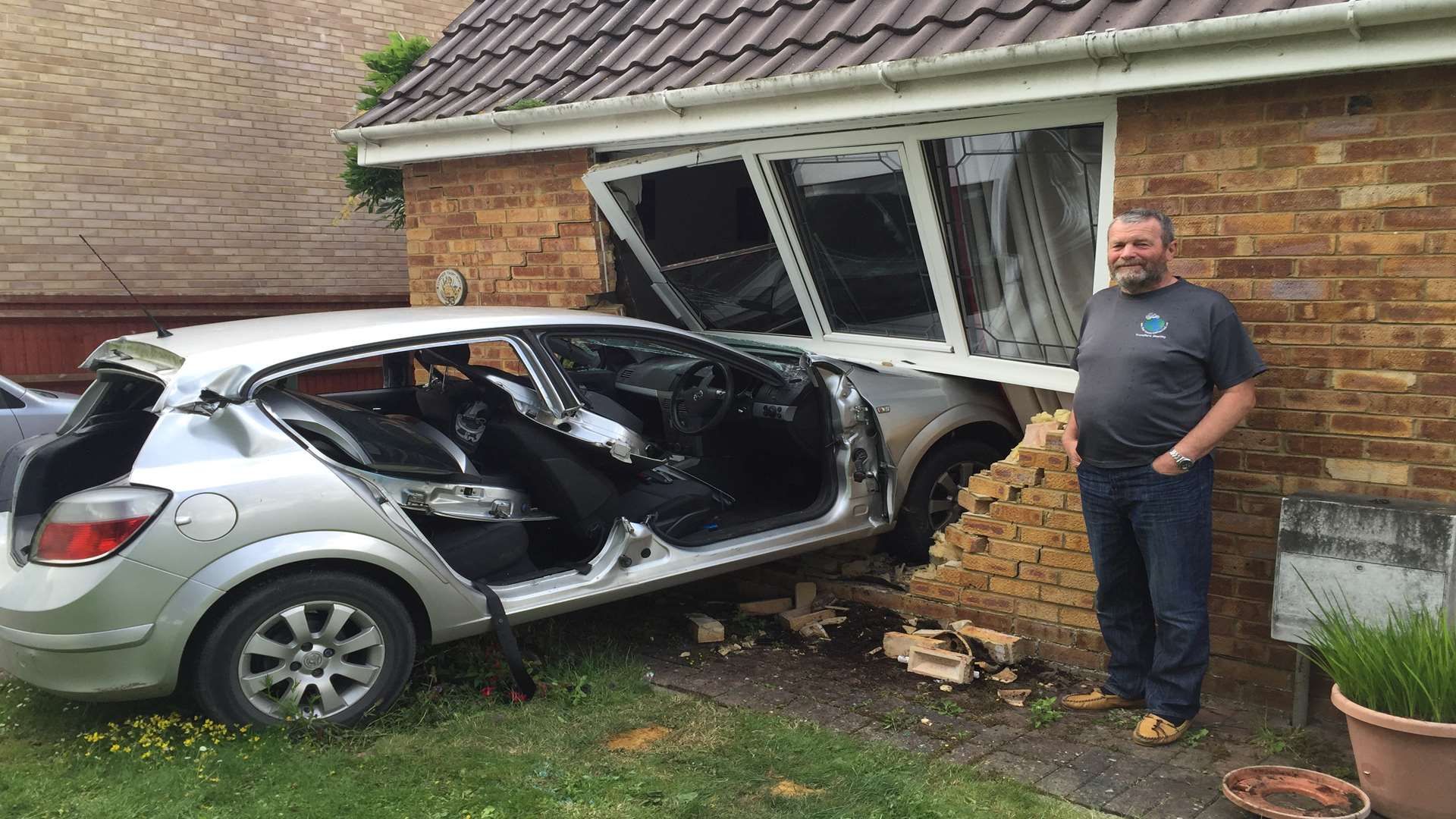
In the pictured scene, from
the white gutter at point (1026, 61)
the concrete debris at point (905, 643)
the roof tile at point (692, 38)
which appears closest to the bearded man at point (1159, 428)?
the white gutter at point (1026, 61)

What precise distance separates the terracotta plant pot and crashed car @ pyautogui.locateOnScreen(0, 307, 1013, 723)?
2420 mm

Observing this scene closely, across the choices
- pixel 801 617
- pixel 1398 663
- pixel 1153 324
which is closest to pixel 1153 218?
pixel 1153 324

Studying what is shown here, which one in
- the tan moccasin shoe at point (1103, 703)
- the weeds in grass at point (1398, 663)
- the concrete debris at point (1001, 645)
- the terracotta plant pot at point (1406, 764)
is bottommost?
the tan moccasin shoe at point (1103, 703)

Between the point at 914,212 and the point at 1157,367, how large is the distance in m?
2.15

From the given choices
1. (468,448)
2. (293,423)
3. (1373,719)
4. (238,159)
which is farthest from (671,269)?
(238,159)

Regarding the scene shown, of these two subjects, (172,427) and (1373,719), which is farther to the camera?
(172,427)

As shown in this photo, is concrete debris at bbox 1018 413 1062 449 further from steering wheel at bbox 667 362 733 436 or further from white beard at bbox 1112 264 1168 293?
steering wheel at bbox 667 362 733 436

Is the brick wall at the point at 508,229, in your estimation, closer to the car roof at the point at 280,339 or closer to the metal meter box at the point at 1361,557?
the car roof at the point at 280,339

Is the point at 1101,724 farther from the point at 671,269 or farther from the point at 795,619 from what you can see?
the point at 671,269

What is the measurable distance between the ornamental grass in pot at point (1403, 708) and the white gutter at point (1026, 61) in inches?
71.1

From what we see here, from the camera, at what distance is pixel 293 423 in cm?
420

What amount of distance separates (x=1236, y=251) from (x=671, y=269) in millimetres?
3465

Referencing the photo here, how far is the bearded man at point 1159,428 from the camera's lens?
3.78 m

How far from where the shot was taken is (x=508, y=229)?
7102mm
